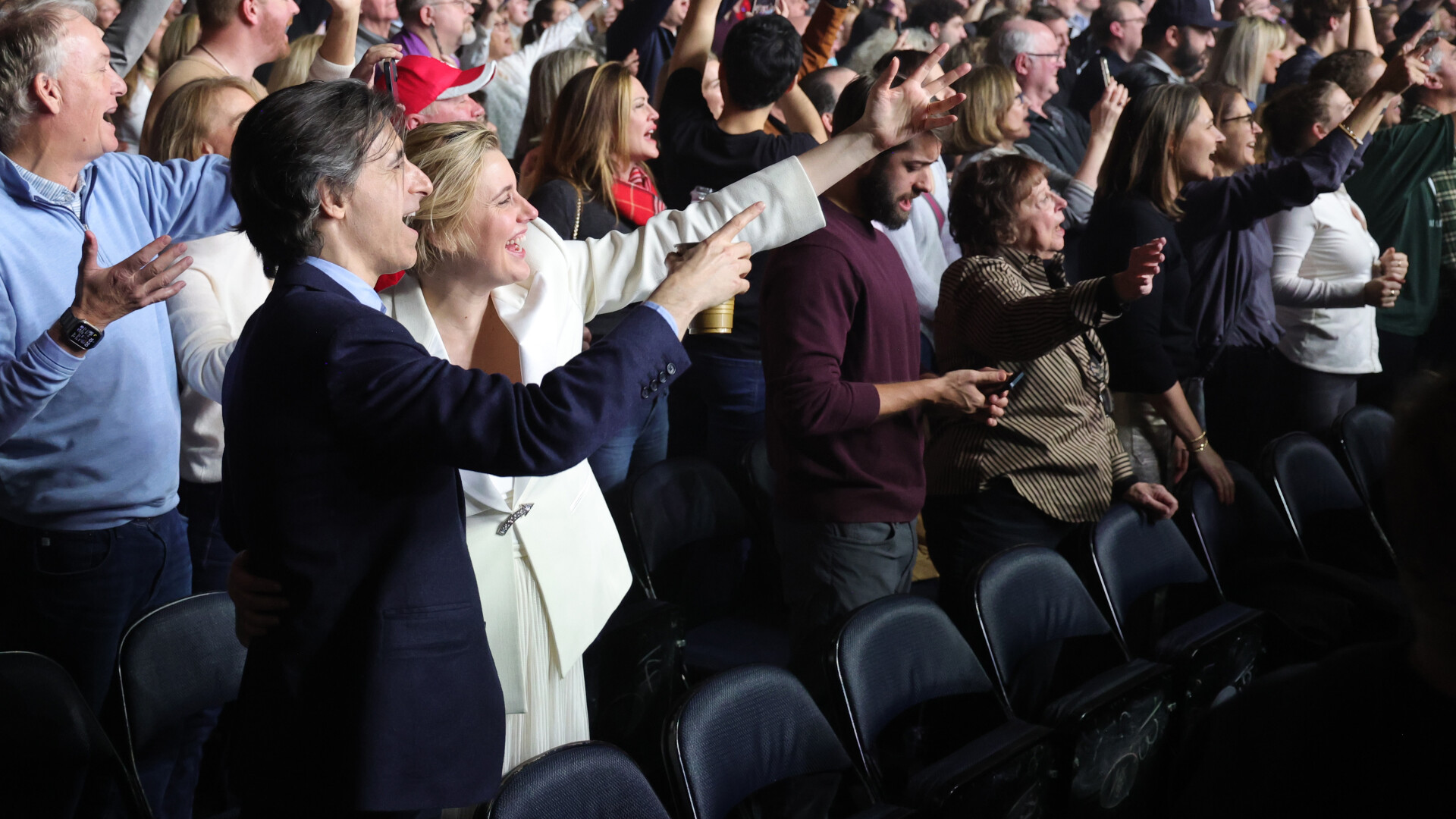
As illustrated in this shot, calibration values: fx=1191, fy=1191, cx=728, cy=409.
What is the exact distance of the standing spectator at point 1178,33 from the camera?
227 inches

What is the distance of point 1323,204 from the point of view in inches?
147

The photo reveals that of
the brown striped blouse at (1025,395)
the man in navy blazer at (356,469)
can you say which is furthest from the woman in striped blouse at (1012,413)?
the man in navy blazer at (356,469)

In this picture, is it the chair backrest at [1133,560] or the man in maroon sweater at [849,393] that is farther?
the chair backrest at [1133,560]

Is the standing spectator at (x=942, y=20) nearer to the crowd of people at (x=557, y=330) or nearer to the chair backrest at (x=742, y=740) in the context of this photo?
the crowd of people at (x=557, y=330)

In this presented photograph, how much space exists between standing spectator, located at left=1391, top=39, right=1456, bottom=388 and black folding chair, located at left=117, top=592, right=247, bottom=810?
427 centimetres

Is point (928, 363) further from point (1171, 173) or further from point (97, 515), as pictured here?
point (97, 515)

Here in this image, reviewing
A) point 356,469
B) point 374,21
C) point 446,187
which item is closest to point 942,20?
point 374,21

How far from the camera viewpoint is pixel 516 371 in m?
1.68

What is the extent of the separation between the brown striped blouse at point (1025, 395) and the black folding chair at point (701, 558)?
1.71ft

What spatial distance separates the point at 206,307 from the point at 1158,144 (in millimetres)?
2233

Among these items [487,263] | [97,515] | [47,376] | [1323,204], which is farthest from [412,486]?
[1323,204]

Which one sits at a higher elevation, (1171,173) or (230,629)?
(1171,173)

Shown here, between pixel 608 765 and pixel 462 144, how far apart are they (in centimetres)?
85

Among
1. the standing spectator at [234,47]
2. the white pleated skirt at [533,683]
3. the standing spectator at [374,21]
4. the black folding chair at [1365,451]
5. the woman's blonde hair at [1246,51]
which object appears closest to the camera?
the white pleated skirt at [533,683]
